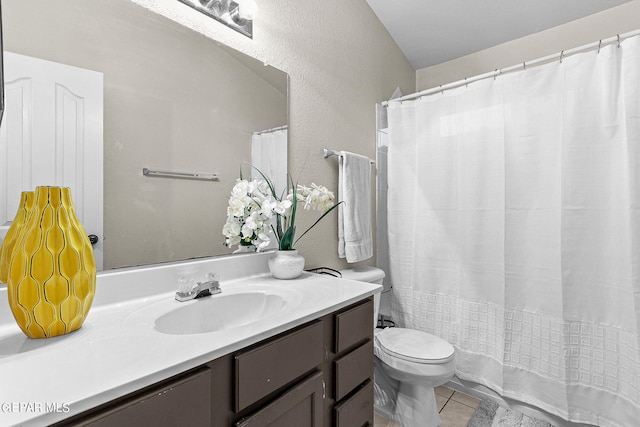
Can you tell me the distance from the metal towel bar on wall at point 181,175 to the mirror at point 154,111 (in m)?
0.01

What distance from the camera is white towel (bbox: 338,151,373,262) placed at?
1.81 m

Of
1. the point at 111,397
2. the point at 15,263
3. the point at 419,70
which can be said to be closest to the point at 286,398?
the point at 111,397

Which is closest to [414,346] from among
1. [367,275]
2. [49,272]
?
[367,275]

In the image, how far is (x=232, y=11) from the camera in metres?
1.32

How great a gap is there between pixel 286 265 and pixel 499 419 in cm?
146

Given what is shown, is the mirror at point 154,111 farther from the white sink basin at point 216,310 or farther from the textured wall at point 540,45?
the textured wall at point 540,45

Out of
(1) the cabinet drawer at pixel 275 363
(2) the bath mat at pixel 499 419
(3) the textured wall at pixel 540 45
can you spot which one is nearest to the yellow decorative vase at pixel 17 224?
(1) the cabinet drawer at pixel 275 363

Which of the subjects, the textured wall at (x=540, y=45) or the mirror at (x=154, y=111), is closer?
the mirror at (x=154, y=111)

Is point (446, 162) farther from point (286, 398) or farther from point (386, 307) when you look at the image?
point (286, 398)

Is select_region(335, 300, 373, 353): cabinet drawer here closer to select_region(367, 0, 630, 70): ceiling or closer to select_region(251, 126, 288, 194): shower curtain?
select_region(251, 126, 288, 194): shower curtain

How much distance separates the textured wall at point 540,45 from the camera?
72.1 inches

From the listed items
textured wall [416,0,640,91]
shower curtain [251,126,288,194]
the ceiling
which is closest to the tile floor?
shower curtain [251,126,288,194]

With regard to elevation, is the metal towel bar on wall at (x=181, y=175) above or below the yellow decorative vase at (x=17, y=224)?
above

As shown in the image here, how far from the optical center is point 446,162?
6.39ft
